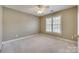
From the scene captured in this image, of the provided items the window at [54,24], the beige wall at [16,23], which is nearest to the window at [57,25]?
the window at [54,24]

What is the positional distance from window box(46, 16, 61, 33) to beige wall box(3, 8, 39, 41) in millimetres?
227

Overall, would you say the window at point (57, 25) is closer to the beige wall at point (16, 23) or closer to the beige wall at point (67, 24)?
the beige wall at point (67, 24)

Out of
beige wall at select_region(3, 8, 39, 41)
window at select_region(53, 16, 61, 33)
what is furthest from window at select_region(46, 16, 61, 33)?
beige wall at select_region(3, 8, 39, 41)

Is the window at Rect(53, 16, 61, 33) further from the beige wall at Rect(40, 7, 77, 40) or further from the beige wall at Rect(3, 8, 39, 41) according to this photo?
the beige wall at Rect(3, 8, 39, 41)

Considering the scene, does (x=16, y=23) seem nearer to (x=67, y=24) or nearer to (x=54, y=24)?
(x=54, y=24)

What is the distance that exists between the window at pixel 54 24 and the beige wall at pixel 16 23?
0.23 meters

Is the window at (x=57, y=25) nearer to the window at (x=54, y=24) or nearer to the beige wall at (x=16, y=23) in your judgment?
the window at (x=54, y=24)

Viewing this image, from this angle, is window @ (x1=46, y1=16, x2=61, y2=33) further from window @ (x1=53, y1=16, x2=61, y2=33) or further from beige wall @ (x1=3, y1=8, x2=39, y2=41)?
beige wall @ (x1=3, y1=8, x2=39, y2=41)

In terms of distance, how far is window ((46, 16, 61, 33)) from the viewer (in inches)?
51.8

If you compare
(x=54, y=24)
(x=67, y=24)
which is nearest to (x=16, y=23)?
(x=54, y=24)

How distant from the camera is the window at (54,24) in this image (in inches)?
51.8
